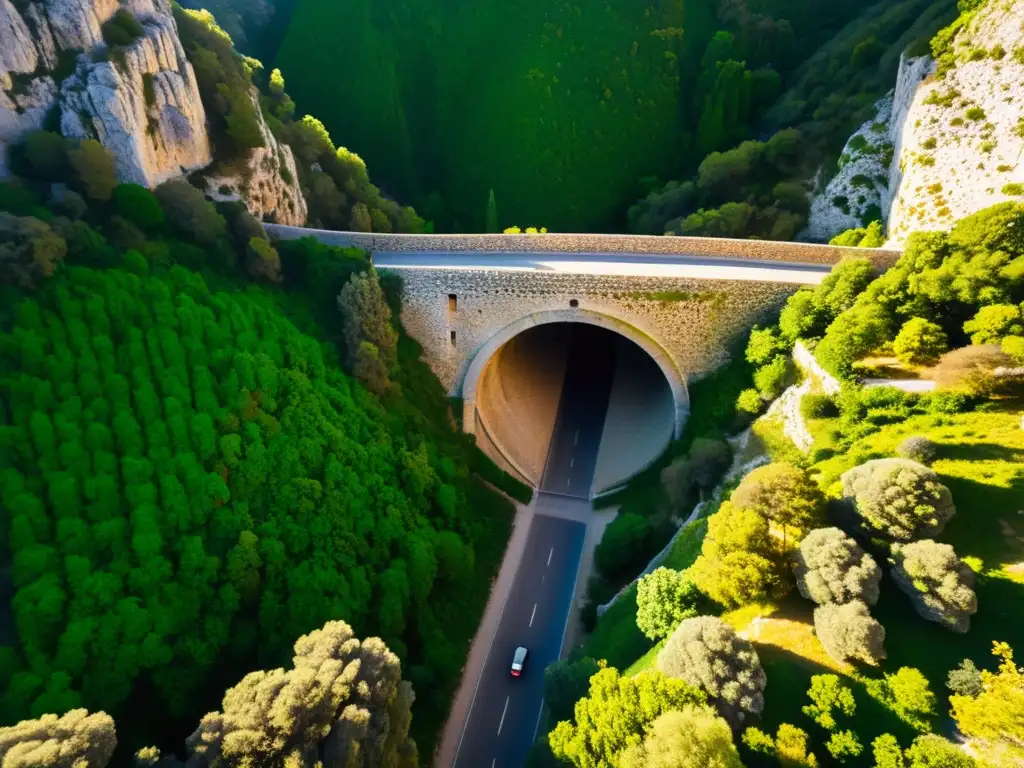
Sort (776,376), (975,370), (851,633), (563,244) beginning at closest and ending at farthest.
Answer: (851,633)
(975,370)
(776,376)
(563,244)

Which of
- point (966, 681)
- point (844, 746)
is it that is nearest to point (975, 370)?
point (966, 681)

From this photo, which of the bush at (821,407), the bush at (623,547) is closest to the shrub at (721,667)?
the bush at (623,547)

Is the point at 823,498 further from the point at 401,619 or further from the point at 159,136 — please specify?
the point at 159,136

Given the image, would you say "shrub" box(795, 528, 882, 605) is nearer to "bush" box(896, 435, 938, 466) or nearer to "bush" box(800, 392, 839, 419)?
"bush" box(896, 435, 938, 466)

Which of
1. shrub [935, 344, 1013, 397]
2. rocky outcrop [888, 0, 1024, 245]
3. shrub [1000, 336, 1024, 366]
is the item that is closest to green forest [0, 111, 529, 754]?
shrub [935, 344, 1013, 397]

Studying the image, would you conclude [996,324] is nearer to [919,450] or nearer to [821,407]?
[821,407]

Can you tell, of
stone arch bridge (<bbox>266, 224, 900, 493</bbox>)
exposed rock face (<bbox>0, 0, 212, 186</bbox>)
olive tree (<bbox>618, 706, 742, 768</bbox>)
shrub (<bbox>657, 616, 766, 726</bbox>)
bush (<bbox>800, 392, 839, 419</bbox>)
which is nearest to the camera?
olive tree (<bbox>618, 706, 742, 768</bbox>)
